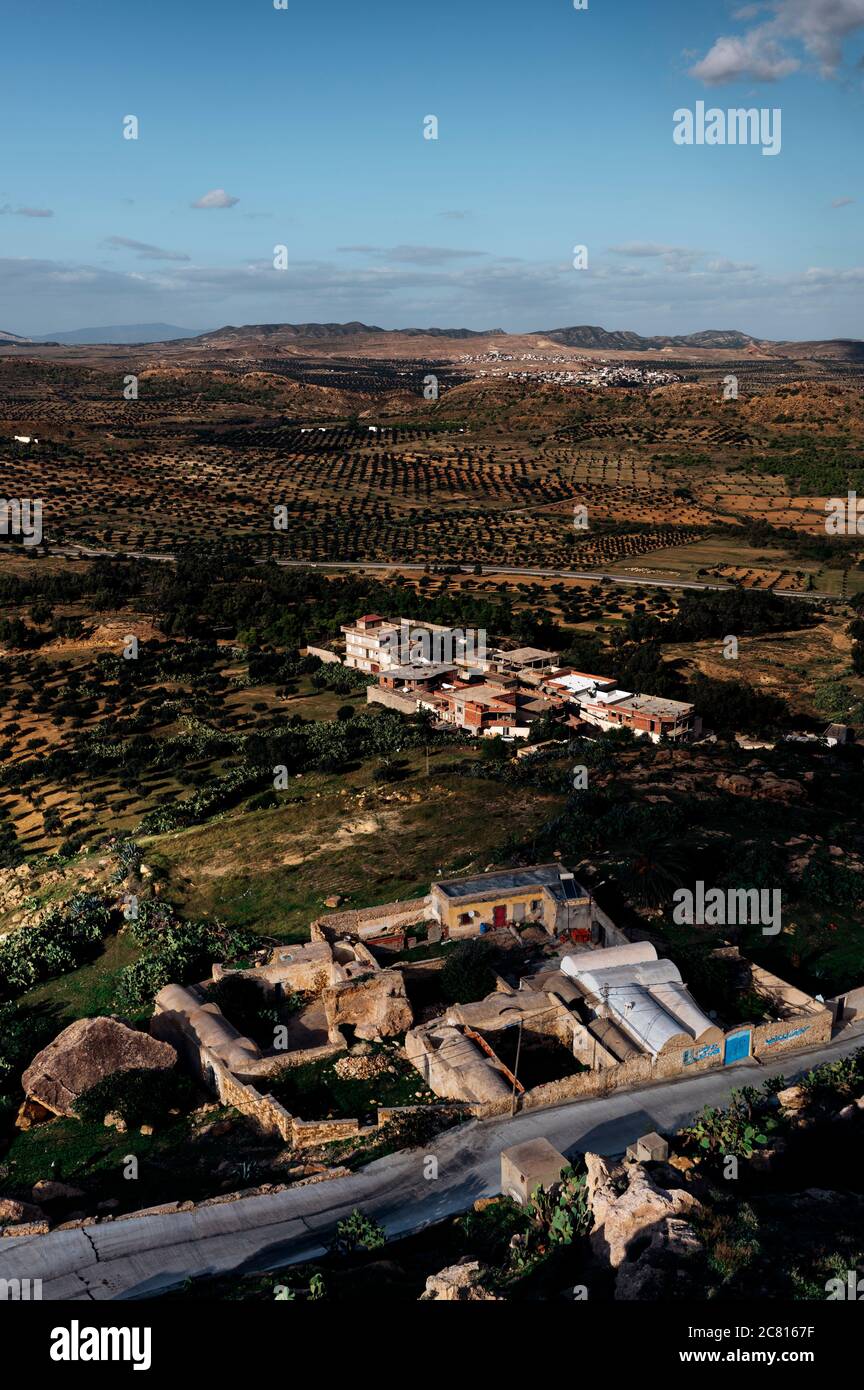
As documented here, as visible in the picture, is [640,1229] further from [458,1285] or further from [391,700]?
[391,700]

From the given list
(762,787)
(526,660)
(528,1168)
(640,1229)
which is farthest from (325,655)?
(640,1229)

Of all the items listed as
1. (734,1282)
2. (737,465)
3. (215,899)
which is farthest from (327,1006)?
(737,465)

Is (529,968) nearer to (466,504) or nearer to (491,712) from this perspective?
(491,712)

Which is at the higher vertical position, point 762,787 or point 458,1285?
point 762,787

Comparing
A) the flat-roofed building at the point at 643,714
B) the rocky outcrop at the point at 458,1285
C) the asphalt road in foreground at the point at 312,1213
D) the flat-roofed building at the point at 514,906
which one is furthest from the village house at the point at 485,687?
Result: the rocky outcrop at the point at 458,1285

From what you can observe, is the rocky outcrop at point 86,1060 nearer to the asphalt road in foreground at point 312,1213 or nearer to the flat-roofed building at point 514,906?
the asphalt road in foreground at point 312,1213
